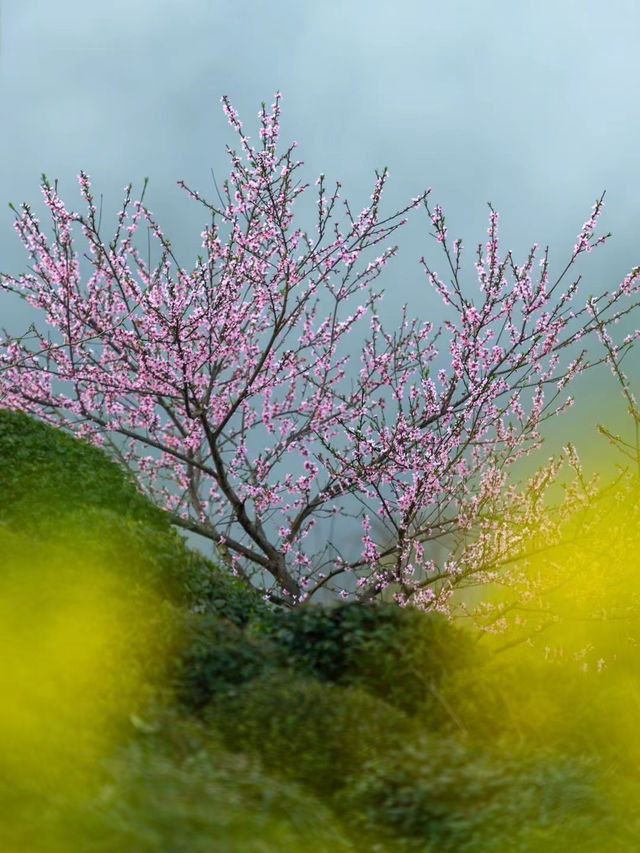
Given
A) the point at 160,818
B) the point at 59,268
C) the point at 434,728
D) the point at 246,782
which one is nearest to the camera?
the point at 160,818

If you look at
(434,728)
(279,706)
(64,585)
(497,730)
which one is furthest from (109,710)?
(497,730)

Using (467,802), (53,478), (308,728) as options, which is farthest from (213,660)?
(53,478)

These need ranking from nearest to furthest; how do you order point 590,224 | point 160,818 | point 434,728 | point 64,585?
point 160,818 < point 434,728 < point 64,585 < point 590,224

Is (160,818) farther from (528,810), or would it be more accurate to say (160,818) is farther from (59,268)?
(59,268)

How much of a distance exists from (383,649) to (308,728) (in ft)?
3.75

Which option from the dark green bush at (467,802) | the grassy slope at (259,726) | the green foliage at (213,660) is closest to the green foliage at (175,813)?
the grassy slope at (259,726)

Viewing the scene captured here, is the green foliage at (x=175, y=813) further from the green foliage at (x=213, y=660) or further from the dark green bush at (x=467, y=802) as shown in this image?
the green foliage at (x=213, y=660)

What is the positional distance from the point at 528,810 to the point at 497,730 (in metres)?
1.31

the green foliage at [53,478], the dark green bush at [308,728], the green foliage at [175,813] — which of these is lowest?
the green foliage at [175,813]

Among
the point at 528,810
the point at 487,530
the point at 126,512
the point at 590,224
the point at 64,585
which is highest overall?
the point at 590,224

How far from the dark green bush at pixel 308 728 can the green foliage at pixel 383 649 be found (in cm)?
48

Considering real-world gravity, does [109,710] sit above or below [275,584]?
below

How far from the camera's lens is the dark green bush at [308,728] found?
524 centimetres

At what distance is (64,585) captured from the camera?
261 inches
